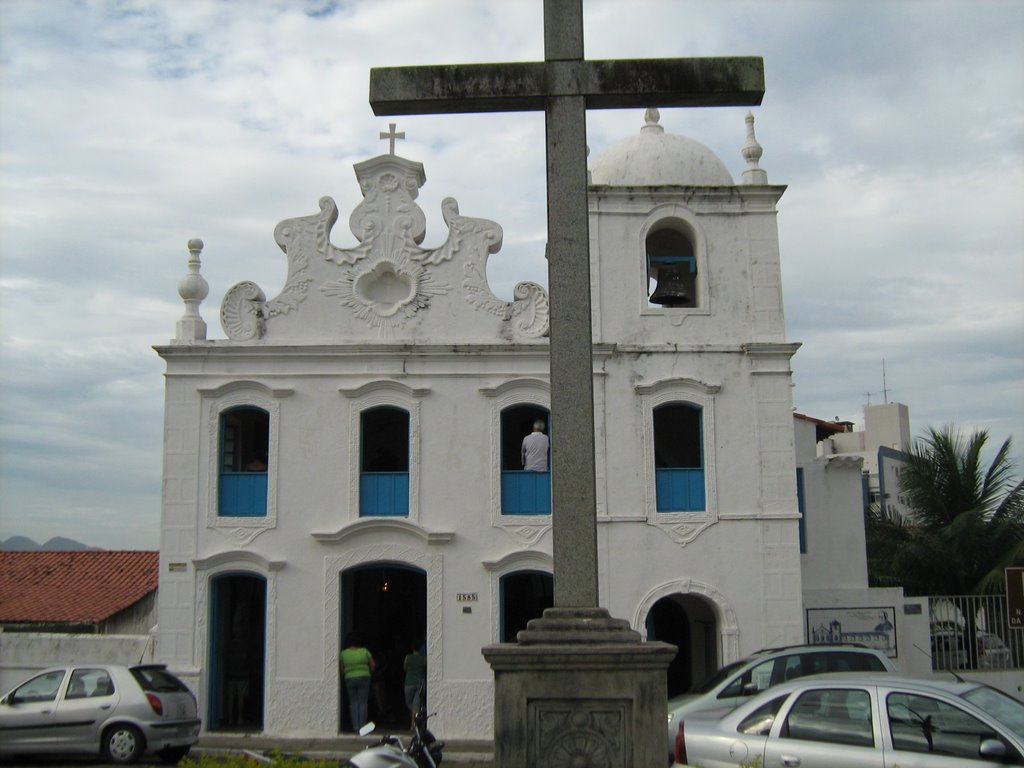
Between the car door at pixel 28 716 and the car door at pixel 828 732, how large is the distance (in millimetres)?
9734

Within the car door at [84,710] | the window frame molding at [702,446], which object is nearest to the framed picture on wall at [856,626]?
the window frame molding at [702,446]

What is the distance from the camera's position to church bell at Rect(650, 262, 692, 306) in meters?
18.5

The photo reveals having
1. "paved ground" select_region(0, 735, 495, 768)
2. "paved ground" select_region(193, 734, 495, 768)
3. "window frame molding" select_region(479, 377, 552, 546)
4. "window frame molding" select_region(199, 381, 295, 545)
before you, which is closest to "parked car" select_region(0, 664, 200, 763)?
"paved ground" select_region(0, 735, 495, 768)

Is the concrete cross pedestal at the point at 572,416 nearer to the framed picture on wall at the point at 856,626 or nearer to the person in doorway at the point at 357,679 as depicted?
the person in doorway at the point at 357,679

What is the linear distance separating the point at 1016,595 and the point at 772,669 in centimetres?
376

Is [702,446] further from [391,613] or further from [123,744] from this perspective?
[123,744]

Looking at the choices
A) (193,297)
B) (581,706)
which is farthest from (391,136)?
(581,706)

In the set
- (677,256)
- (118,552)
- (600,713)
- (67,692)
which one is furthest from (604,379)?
(118,552)

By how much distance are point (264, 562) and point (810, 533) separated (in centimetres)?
920

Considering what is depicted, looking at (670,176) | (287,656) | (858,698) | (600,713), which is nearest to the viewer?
(600,713)

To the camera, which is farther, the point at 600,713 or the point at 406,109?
the point at 406,109

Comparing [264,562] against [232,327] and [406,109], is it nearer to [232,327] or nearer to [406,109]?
[232,327]

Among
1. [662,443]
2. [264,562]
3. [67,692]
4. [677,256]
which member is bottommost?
[67,692]

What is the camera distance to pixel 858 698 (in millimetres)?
8992
